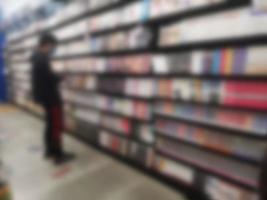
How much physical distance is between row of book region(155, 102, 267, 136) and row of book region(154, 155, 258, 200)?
1.37ft

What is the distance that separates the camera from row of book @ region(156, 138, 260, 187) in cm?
167

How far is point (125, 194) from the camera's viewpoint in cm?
215

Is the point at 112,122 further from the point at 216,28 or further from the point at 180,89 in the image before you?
the point at 216,28

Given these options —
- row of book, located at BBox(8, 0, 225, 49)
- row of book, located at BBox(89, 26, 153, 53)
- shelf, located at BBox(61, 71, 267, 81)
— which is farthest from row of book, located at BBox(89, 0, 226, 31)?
shelf, located at BBox(61, 71, 267, 81)

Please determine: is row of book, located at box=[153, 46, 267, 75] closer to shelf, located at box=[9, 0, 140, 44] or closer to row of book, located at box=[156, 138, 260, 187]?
row of book, located at box=[156, 138, 260, 187]

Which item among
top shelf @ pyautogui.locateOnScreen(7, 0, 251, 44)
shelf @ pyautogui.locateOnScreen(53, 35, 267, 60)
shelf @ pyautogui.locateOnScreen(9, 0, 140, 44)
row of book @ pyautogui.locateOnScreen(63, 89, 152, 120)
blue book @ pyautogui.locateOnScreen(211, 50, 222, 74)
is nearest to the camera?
shelf @ pyautogui.locateOnScreen(53, 35, 267, 60)

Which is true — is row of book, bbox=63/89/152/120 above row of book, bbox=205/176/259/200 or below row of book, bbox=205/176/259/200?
above

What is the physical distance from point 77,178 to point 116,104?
2.92 feet

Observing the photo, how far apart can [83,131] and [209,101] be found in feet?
7.17

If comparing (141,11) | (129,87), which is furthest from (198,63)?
(129,87)

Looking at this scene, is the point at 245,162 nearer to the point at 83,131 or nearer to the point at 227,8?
the point at 227,8

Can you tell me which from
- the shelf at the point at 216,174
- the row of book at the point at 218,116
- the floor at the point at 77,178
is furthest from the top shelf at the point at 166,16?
the floor at the point at 77,178

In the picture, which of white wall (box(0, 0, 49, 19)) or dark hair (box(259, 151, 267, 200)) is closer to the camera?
dark hair (box(259, 151, 267, 200))

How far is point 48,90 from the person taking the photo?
2738 mm
